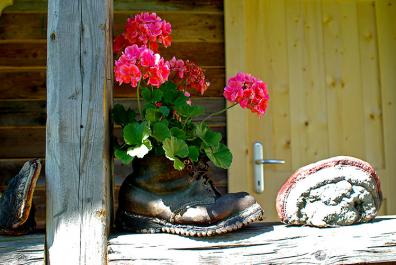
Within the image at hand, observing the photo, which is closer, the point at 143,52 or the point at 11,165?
the point at 143,52

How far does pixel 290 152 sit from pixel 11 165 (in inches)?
57.3

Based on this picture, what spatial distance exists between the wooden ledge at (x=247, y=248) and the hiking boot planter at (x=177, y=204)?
0.04 m

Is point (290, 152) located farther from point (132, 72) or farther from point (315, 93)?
point (132, 72)

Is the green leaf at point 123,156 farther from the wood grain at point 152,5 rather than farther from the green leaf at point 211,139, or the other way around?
the wood grain at point 152,5

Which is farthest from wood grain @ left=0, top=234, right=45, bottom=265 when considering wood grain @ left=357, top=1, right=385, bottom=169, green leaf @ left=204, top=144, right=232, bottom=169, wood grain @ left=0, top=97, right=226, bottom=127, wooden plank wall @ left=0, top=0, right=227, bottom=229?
wood grain @ left=357, top=1, right=385, bottom=169

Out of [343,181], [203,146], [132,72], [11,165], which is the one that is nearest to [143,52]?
[132,72]

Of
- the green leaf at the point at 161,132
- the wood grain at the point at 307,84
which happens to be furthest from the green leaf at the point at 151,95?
the wood grain at the point at 307,84

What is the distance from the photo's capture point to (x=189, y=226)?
145 centimetres

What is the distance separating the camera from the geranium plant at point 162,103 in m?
1.46

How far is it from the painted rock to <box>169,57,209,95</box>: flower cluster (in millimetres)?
426

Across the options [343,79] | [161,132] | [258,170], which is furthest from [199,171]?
[343,79]

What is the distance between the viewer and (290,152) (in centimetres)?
293

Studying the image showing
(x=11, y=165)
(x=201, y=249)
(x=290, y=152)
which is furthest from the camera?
(x=290, y=152)

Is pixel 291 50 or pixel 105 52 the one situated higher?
pixel 291 50
